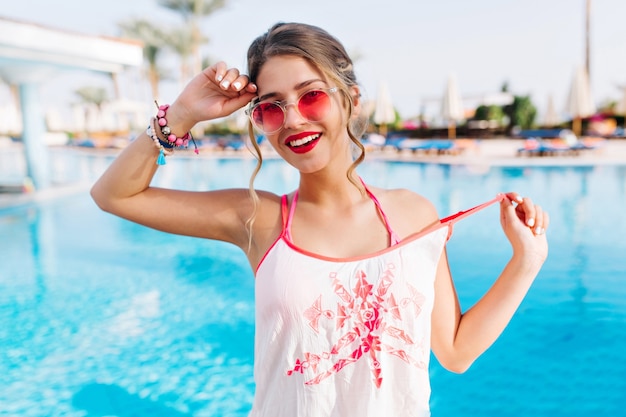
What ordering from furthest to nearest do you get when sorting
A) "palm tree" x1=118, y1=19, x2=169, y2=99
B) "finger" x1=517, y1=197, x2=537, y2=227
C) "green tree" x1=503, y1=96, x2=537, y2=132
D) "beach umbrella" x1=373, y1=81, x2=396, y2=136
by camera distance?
1. "palm tree" x1=118, y1=19, x2=169, y2=99
2. "green tree" x1=503, y1=96, x2=537, y2=132
3. "beach umbrella" x1=373, y1=81, x2=396, y2=136
4. "finger" x1=517, y1=197, x2=537, y2=227

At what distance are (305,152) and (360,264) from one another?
1.02 ft

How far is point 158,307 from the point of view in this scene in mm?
5781

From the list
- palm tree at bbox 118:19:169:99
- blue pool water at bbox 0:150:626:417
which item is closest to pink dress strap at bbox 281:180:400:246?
blue pool water at bbox 0:150:626:417

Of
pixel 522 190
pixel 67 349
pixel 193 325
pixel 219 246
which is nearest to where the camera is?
pixel 67 349

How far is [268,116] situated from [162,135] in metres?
0.28

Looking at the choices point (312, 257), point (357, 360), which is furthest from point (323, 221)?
point (357, 360)

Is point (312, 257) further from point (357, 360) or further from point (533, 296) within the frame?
point (533, 296)

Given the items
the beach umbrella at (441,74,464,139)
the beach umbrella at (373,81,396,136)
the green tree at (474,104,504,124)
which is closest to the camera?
the beach umbrella at (441,74,464,139)

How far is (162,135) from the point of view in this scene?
133 cm

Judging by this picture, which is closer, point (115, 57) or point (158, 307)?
point (158, 307)

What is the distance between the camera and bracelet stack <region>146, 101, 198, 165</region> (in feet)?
4.35

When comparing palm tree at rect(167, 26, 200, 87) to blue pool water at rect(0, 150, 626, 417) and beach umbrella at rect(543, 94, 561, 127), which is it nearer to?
beach umbrella at rect(543, 94, 561, 127)

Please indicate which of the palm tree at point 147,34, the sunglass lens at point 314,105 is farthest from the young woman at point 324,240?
the palm tree at point 147,34

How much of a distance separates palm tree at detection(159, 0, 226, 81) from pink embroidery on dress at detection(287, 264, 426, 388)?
36230 millimetres
